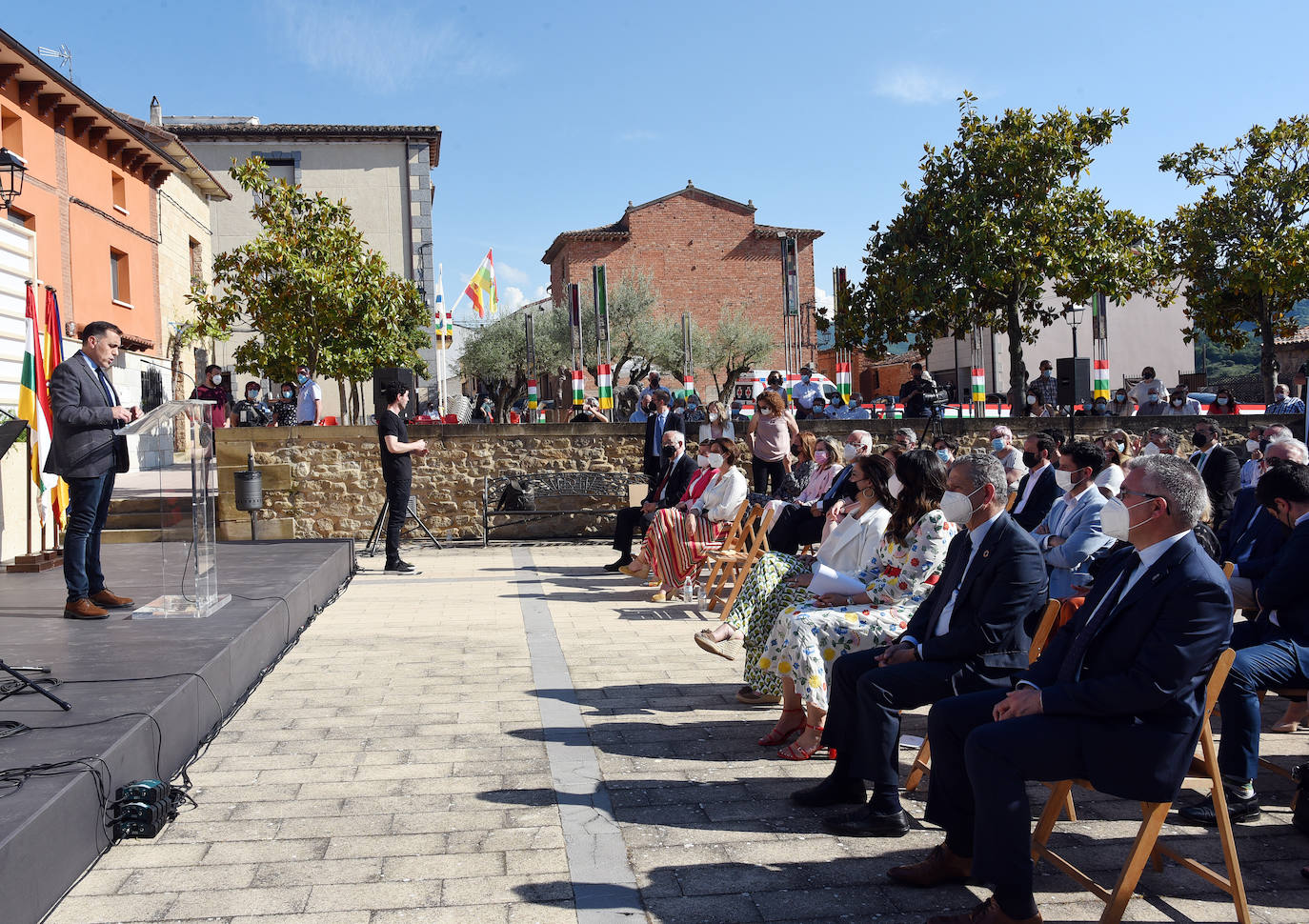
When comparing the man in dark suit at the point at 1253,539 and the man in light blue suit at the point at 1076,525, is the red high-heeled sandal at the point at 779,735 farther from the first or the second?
the man in light blue suit at the point at 1076,525

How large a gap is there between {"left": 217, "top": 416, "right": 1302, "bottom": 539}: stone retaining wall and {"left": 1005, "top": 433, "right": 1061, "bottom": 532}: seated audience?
6.93m

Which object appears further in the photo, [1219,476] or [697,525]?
[697,525]

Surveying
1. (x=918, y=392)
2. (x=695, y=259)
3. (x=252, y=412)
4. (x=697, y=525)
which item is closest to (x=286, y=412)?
(x=252, y=412)

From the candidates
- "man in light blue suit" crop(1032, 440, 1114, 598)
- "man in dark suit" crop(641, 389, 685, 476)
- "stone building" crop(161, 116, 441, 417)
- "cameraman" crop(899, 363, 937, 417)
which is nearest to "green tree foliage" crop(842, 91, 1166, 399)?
"cameraman" crop(899, 363, 937, 417)

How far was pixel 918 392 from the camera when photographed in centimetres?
1570

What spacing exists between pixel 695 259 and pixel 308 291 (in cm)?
2967

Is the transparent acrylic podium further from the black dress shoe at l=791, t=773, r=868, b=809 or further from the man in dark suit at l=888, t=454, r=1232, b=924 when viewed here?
the man in dark suit at l=888, t=454, r=1232, b=924

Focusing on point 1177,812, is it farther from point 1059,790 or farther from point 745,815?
point 745,815

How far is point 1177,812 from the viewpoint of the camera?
402 centimetres

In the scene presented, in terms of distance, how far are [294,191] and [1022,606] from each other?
2208 cm

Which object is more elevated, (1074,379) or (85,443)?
(1074,379)

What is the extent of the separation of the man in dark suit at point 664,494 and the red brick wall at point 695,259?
37.3 meters

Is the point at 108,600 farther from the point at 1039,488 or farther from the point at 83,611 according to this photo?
the point at 1039,488

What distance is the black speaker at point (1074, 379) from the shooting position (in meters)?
19.5
